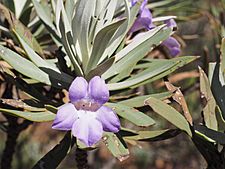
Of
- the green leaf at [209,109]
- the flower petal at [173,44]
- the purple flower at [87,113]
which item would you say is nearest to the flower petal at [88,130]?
the purple flower at [87,113]

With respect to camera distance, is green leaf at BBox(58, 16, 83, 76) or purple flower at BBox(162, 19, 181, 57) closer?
green leaf at BBox(58, 16, 83, 76)

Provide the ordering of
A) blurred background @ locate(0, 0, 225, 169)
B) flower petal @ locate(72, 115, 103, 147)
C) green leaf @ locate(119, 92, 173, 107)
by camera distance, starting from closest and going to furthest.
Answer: flower petal @ locate(72, 115, 103, 147), green leaf @ locate(119, 92, 173, 107), blurred background @ locate(0, 0, 225, 169)

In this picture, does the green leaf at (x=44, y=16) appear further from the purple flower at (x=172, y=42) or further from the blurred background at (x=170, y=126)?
the blurred background at (x=170, y=126)

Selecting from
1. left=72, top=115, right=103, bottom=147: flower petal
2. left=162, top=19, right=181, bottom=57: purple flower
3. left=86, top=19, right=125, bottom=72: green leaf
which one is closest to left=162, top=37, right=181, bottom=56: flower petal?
left=162, top=19, right=181, bottom=57: purple flower

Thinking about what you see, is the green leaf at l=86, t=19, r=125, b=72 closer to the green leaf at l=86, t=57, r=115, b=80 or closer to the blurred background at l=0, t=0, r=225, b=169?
the green leaf at l=86, t=57, r=115, b=80

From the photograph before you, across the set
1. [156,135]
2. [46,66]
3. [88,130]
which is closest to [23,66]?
[46,66]

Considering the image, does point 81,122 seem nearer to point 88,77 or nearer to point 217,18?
point 88,77

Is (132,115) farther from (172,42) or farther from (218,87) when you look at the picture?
(172,42)
